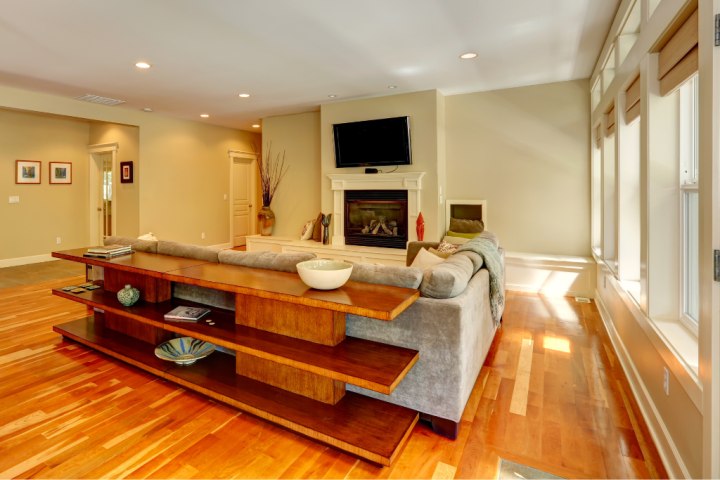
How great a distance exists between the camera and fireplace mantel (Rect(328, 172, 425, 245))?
5.24 m

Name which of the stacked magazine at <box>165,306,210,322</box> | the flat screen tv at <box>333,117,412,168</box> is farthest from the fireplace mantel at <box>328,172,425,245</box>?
the stacked magazine at <box>165,306,210,322</box>

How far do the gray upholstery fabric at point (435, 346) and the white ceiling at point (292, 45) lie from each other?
7.47 ft

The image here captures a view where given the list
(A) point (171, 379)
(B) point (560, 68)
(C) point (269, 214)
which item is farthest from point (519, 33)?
(C) point (269, 214)

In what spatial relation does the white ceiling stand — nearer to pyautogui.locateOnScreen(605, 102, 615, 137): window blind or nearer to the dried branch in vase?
pyautogui.locateOnScreen(605, 102, 615, 137): window blind

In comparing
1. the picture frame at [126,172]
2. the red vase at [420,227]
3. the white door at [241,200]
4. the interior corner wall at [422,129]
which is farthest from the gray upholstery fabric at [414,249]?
the white door at [241,200]

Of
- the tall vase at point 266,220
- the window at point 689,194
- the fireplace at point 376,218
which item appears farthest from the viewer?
the tall vase at point 266,220

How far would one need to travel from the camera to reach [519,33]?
3.37 metres

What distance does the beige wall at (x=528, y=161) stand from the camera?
479 centimetres

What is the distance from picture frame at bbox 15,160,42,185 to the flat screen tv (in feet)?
17.0

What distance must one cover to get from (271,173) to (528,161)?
14.1 ft

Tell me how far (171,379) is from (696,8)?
3.23 m

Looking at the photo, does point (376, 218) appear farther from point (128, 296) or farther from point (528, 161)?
point (128, 296)

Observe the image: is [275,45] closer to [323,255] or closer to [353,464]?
[323,255]

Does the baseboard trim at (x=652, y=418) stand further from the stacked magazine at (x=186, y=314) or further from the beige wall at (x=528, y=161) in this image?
the stacked magazine at (x=186, y=314)
